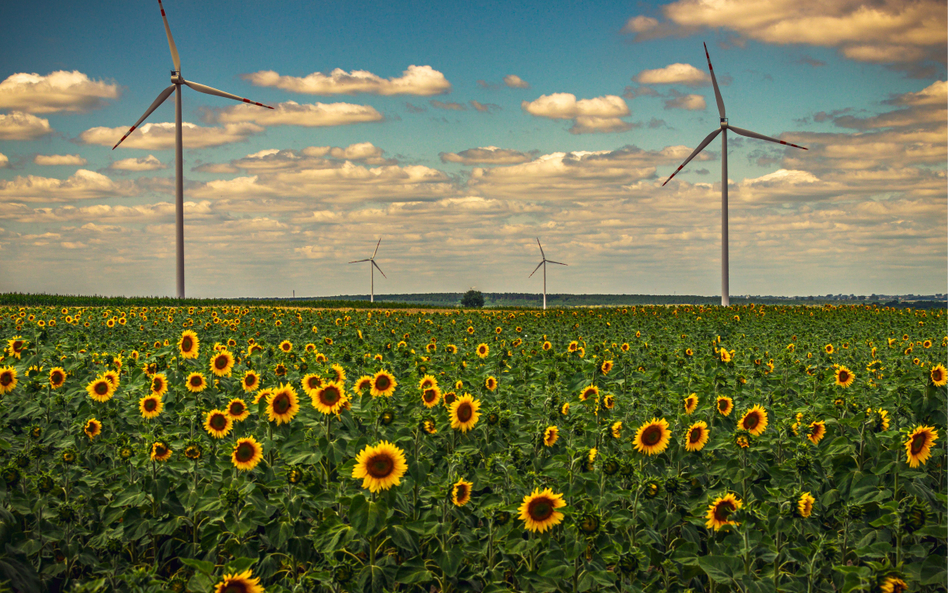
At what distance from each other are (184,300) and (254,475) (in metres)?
56.8

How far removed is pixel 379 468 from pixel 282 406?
1844 mm

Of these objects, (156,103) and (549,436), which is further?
(156,103)

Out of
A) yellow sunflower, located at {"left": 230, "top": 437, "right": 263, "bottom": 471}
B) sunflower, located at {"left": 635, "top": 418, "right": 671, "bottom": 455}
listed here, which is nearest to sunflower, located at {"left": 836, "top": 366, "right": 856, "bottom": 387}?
sunflower, located at {"left": 635, "top": 418, "right": 671, "bottom": 455}

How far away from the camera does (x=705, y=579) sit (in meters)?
5.92

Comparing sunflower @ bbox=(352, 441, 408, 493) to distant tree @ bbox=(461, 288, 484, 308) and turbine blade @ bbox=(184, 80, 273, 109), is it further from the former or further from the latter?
distant tree @ bbox=(461, 288, 484, 308)

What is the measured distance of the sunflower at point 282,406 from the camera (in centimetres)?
635

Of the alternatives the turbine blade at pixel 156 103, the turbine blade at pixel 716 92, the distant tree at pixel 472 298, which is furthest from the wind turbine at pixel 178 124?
the distant tree at pixel 472 298

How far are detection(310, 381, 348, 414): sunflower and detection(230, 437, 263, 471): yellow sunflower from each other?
636 millimetres

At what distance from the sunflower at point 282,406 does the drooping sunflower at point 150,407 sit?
1.76 meters

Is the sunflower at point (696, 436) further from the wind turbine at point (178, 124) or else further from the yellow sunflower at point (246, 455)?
the wind turbine at point (178, 124)

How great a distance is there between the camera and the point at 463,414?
243 inches

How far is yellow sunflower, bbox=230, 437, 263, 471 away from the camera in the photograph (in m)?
5.77

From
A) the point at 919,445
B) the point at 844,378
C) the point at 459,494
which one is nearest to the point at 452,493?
the point at 459,494

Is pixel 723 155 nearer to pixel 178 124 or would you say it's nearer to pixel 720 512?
pixel 178 124
